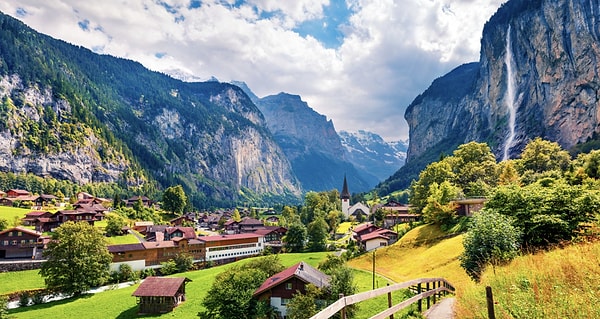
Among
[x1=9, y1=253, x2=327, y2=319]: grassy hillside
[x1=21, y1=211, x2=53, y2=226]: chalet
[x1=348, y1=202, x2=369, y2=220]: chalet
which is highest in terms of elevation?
[x1=21, y1=211, x2=53, y2=226]: chalet

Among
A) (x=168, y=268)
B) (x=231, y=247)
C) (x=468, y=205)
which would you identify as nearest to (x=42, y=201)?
(x=168, y=268)

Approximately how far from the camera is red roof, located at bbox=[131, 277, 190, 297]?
47.1 metres

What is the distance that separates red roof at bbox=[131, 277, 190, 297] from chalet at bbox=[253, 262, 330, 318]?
1599 centimetres

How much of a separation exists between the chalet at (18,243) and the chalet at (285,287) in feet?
179

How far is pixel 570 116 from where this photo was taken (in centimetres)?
13112

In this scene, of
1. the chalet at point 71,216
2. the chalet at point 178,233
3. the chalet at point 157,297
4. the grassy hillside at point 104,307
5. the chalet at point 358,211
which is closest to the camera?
the grassy hillside at point 104,307

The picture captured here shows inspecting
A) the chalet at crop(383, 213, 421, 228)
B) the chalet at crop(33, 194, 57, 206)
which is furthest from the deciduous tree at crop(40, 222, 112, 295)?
the chalet at crop(383, 213, 421, 228)

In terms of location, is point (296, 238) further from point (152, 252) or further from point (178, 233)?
point (152, 252)

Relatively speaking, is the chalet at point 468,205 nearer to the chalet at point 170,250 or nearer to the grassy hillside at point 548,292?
the grassy hillside at point 548,292

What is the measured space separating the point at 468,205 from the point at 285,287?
1340 inches

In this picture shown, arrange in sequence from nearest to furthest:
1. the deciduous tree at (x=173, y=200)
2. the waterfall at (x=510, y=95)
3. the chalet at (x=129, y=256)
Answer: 1. the chalet at (x=129, y=256)
2. the deciduous tree at (x=173, y=200)
3. the waterfall at (x=510, y=95)

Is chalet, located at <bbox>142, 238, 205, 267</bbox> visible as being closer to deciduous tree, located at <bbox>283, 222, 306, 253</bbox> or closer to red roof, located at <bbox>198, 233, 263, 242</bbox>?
red roof, located at <bbox>198, 233, 263, 242</bbox>

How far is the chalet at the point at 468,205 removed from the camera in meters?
53.7

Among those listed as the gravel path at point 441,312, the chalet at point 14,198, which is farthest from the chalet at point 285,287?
the chalet at point 14,198
